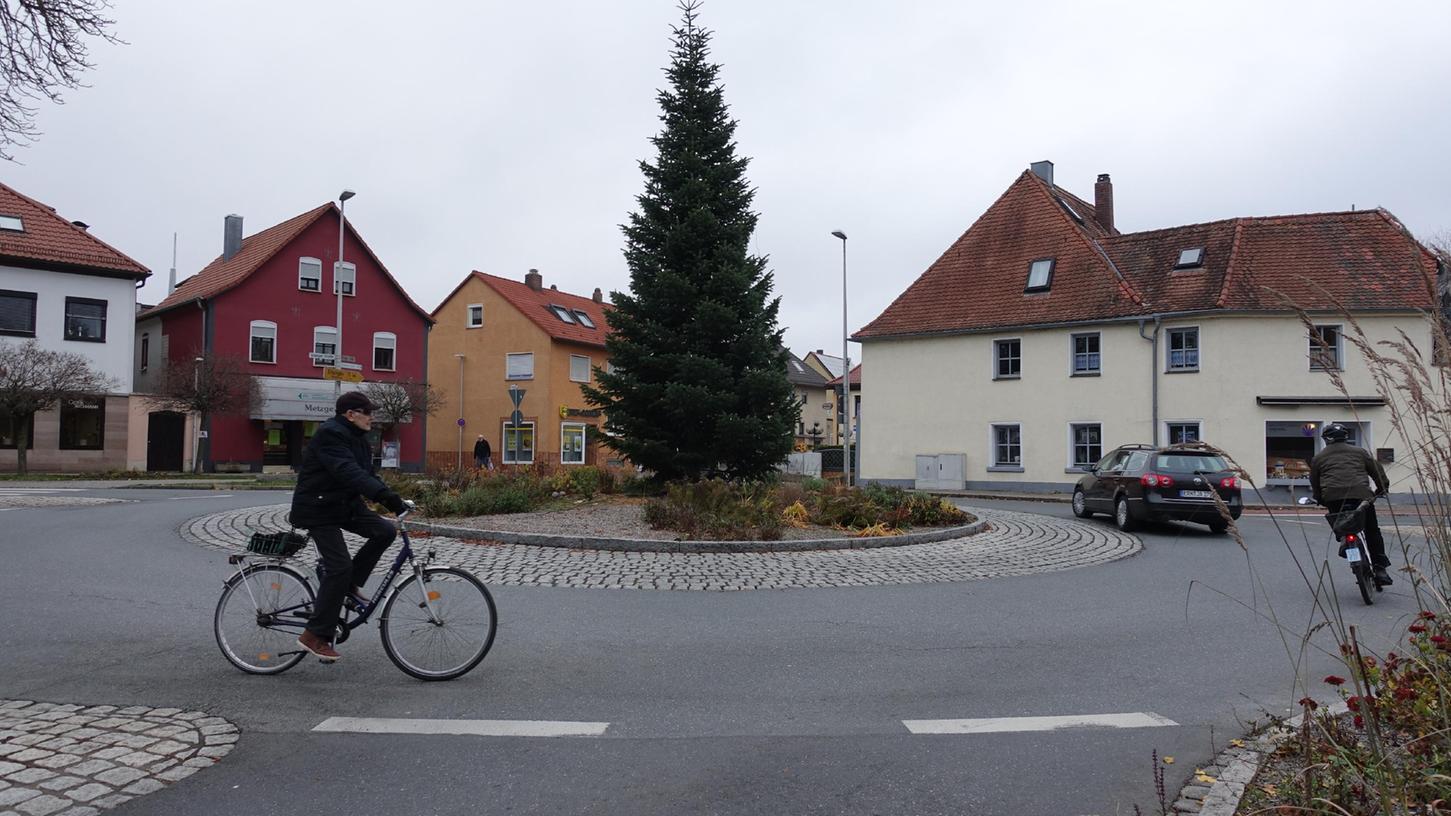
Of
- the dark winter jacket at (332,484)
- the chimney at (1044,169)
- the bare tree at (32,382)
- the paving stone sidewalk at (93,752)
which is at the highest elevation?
the chimney at (1044,169)

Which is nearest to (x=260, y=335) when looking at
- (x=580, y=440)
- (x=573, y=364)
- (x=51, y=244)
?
(x=51, y=244)

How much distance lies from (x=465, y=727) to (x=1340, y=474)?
8.39 m

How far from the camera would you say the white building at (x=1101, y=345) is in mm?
25484

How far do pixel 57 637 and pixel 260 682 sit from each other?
2258 mm

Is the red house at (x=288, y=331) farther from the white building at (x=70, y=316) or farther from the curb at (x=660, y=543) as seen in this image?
the curb at (x=660, y=543)

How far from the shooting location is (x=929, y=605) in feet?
28.2

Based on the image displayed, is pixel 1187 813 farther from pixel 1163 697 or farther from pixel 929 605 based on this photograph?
pixel 929 605

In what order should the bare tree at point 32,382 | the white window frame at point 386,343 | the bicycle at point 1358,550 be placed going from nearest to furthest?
the bicycle at point 1358,550, the bare tree at point 32,382, the white window frame at point 386,343

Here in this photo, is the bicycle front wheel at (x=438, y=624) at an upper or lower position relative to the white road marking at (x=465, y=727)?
upper

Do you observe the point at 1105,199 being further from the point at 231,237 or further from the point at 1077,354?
the point at 231,237

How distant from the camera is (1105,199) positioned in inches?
1363

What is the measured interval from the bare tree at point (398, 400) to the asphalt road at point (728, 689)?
29717 millimetres

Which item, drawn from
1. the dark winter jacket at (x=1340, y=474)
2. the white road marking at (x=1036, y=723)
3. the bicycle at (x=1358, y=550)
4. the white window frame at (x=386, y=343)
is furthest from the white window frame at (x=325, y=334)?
the white road marking at (x=1036, y=723)

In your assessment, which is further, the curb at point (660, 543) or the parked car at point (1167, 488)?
the parked car at point (1167, 488)
